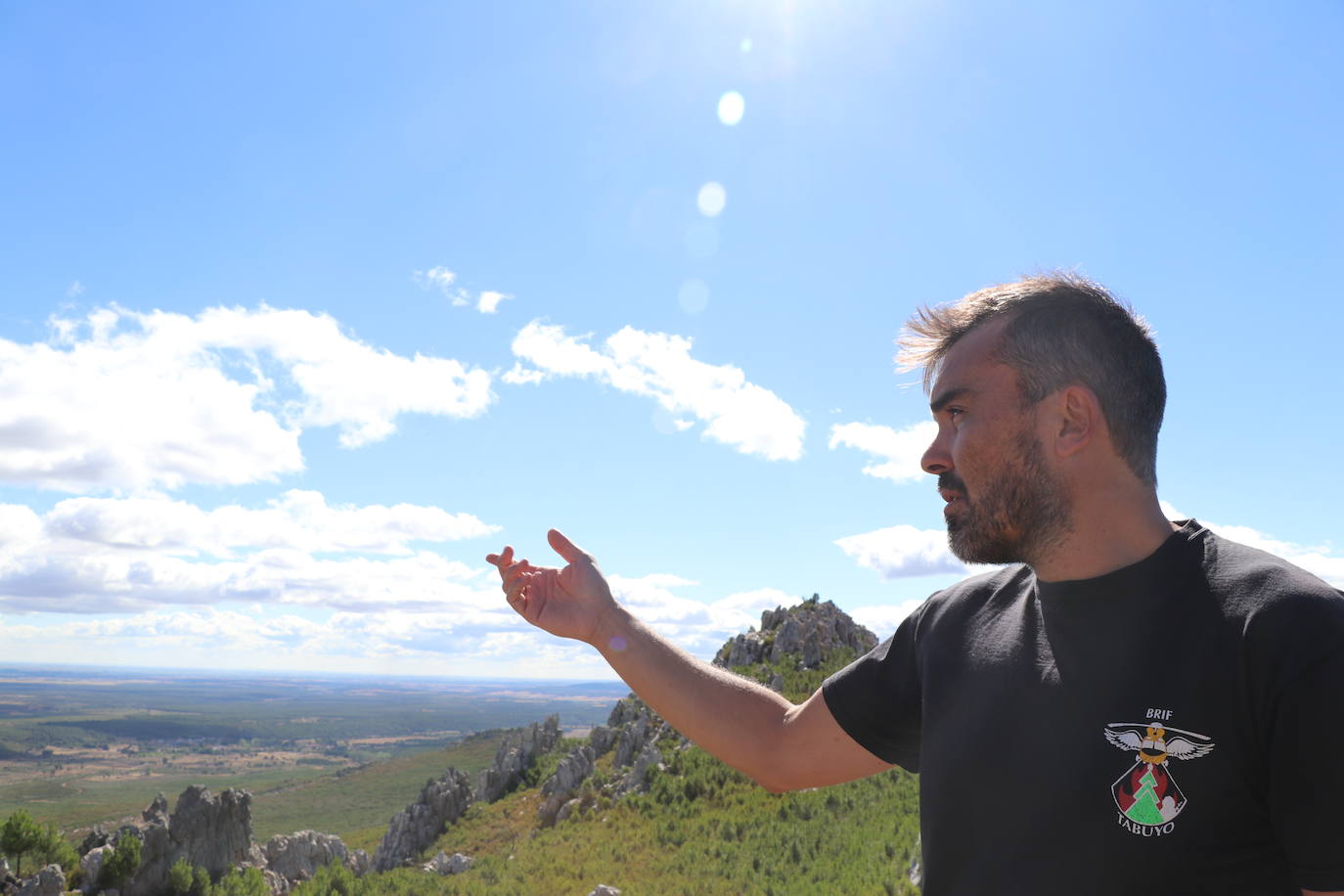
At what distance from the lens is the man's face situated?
2529mm

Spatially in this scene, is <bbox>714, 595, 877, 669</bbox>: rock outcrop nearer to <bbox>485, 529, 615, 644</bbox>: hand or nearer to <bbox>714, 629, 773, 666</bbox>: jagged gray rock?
<bbox>714, 629, 773, 666</bbox>: jagged gray rock

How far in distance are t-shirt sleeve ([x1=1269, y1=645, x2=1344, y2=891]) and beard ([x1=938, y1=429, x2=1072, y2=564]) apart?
2.59 ft

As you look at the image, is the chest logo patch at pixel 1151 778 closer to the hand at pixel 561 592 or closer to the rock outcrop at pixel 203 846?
the hand at pixel 561 592

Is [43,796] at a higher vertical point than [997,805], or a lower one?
lower

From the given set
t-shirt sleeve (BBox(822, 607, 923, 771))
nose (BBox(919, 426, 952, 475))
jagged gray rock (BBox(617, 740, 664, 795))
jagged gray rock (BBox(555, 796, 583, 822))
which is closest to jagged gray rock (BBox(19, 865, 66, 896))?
jagged gray rock (BBox(555, 796, 583, 822))

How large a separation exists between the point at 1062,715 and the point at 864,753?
108 cm

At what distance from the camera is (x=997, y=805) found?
7.77 feet

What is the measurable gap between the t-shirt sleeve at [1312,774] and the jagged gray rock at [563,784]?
113ft

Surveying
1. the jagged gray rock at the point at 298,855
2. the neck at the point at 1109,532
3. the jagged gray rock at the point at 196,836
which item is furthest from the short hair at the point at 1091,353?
the jagged gray rock at the point at 298,855

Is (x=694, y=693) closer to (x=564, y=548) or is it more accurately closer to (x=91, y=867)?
(x=564, y=548)

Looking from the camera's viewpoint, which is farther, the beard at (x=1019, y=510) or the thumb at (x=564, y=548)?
the thumb at (x=564, y=548)

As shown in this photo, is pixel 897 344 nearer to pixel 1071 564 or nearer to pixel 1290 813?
pixel 1071 564

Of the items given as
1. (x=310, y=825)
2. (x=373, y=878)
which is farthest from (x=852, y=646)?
(x=310, y=825)

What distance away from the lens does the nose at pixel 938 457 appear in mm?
2799
